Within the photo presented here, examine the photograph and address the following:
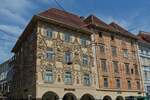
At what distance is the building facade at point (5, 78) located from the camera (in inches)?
1783

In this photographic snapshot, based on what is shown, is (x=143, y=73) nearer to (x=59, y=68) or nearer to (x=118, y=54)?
(x=118, y=54)

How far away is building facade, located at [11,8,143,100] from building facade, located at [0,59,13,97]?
6218 mm

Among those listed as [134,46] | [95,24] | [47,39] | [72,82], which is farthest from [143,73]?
[47,39]

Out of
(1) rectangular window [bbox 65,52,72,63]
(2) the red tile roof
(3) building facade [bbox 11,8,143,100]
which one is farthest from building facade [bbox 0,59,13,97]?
(1) rectangular window [bbox 65,52,72,63]

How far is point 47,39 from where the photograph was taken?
3055 cm

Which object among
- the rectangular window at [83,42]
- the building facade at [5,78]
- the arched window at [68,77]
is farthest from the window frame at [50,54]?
the building facade at [5,78]

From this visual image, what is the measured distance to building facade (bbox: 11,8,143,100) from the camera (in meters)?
29.3

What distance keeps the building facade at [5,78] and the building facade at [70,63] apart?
622 centimetres

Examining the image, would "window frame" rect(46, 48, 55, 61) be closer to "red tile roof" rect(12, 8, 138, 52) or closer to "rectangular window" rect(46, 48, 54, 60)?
"rectangular window" rect(46, 48, 54, 60)

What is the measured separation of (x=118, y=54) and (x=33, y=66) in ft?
49.8

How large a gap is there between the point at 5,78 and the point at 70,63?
77.2 ft

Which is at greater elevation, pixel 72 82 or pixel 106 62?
pixel 106 62

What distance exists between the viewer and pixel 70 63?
103ft

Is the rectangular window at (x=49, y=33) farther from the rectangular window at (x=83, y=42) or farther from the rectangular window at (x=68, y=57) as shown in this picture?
the rectangular window at (x=83, y=42)
